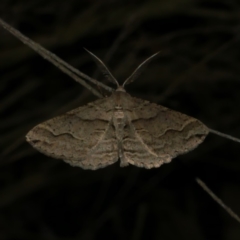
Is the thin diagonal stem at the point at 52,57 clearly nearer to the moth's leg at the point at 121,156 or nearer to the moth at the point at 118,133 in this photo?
the moth at the point at 118,133

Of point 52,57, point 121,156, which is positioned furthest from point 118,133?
point 52,57

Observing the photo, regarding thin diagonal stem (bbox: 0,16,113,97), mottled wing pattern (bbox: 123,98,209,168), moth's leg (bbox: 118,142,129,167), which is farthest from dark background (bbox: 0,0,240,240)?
thin diagonal stem (bbox: 0,16,113,97)

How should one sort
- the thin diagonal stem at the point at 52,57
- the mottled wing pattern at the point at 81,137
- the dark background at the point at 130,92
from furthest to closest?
the dark background at the point at 130,92
the mottled wing pattern at the point at 81,137
the thin diagonal stem at the point at 52,57

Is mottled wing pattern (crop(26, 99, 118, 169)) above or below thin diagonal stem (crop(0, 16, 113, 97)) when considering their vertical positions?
below

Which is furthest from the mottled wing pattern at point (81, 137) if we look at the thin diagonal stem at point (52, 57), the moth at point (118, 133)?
the thin diagonal stem at point (52, 57)

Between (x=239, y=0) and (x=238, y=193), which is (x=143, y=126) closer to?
(x=239, y=0)

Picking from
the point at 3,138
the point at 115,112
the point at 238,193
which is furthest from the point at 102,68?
the point at 238,193

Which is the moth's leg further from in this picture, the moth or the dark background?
the dark background
